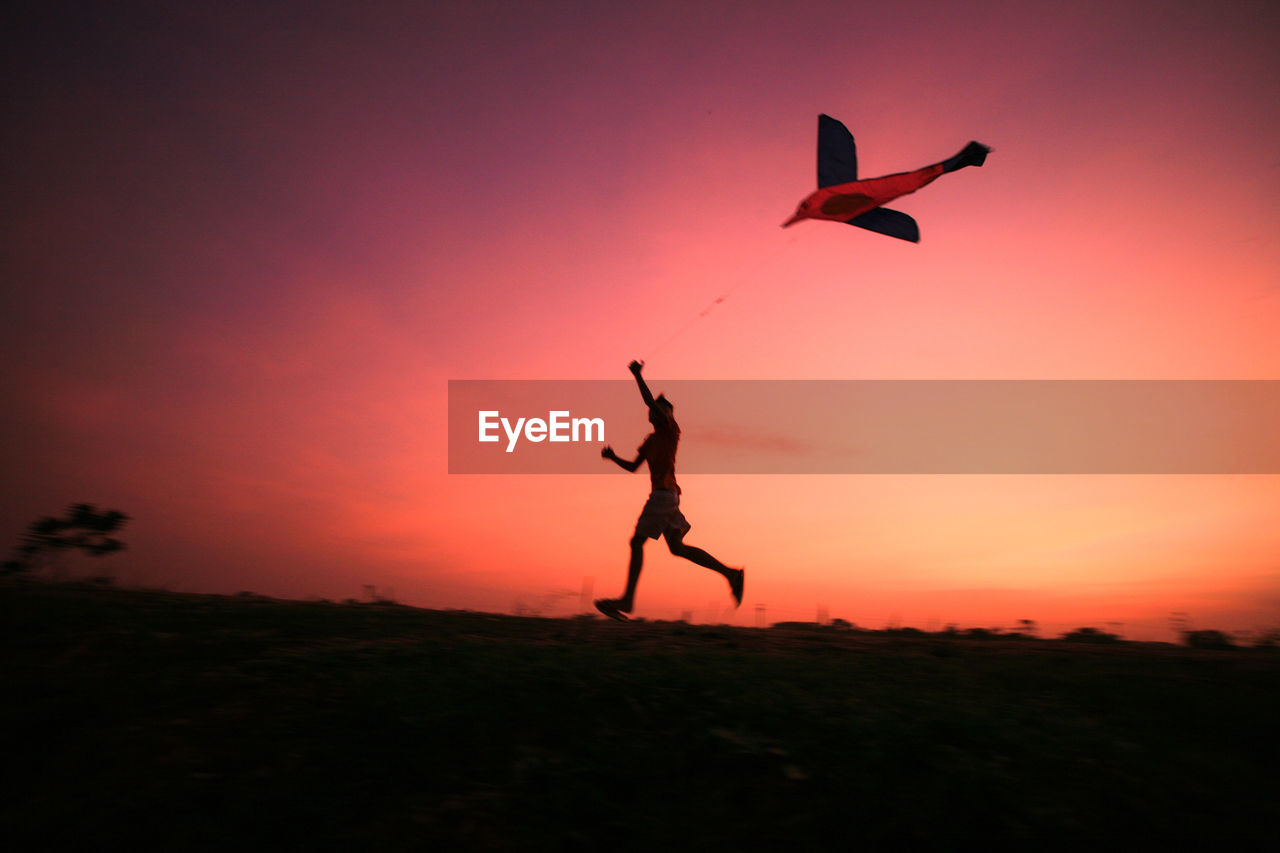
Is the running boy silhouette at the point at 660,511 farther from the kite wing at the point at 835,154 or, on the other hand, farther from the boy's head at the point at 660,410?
the kite wing at the point at 835,154

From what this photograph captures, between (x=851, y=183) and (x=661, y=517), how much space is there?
4.54 meters

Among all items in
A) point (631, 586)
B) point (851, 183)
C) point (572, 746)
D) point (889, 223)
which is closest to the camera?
point (572, 746)

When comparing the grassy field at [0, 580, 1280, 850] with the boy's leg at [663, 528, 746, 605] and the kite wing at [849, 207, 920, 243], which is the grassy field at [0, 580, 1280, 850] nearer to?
the boy's leg at [663, 528, 746, 605]

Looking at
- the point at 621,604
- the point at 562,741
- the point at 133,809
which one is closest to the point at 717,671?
the point at 562,741

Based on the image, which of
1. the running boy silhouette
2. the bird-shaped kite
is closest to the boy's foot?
the running boy silhouette

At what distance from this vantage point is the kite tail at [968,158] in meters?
8.93

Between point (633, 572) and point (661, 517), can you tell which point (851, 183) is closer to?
point (661, 517)

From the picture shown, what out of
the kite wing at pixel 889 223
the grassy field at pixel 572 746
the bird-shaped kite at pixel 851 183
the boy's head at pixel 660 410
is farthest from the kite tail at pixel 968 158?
the grassy field at pixel 572 746

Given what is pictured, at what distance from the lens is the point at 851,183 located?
29.6 ft

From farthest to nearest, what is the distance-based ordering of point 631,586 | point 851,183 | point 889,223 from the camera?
point 889,223
point 851,183
point 631,586

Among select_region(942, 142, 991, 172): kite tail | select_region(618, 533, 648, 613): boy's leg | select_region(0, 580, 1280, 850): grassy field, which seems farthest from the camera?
select_region(942, 142, 991, 172): kite tail

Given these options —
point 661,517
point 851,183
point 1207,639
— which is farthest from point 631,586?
point 1207,639

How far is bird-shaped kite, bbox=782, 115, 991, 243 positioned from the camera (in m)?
9.02

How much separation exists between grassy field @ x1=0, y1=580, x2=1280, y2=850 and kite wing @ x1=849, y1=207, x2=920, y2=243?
5444 millimetres
